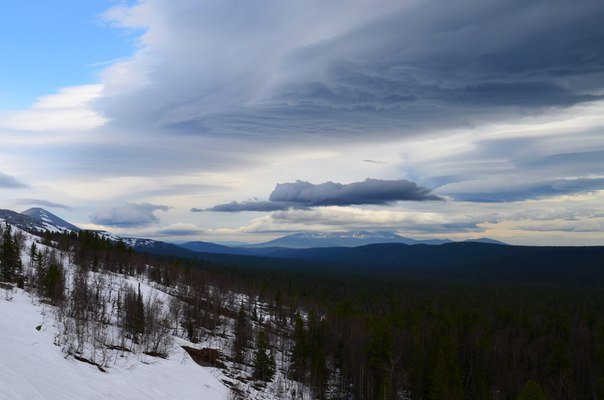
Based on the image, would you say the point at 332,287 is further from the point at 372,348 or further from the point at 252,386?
the point at 252,386

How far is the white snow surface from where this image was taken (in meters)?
19.3

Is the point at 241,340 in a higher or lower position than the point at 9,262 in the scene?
lower

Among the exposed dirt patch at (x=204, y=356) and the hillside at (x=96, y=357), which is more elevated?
the hillside at (x=96, y=357)

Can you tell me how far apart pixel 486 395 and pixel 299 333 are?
3637 cm

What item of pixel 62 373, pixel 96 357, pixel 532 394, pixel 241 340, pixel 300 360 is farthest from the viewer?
pixel 300 360

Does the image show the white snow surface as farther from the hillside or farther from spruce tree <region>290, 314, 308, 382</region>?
spruce tree <region>290, 314, 308, 382</region>

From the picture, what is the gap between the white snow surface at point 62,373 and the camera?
19.3 metres

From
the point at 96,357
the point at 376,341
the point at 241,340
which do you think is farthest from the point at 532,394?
the point at 96,357

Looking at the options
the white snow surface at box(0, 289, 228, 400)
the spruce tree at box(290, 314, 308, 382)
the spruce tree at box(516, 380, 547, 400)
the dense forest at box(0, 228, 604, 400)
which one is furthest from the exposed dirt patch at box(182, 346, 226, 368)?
the spruce tree at box(516, 380, 547, 400)

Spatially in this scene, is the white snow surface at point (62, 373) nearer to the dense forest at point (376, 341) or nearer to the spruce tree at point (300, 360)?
the dense forest at point (376, 341)

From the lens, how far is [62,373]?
2323 cm

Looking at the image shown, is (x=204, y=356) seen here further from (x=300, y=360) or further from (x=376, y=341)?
(x=376, y=341)

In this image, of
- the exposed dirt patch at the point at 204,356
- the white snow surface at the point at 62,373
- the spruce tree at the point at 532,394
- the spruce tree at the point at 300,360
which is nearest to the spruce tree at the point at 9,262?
the white snow surface at the point at 62,373

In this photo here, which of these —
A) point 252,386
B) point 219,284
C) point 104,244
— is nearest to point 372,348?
point 252,386
